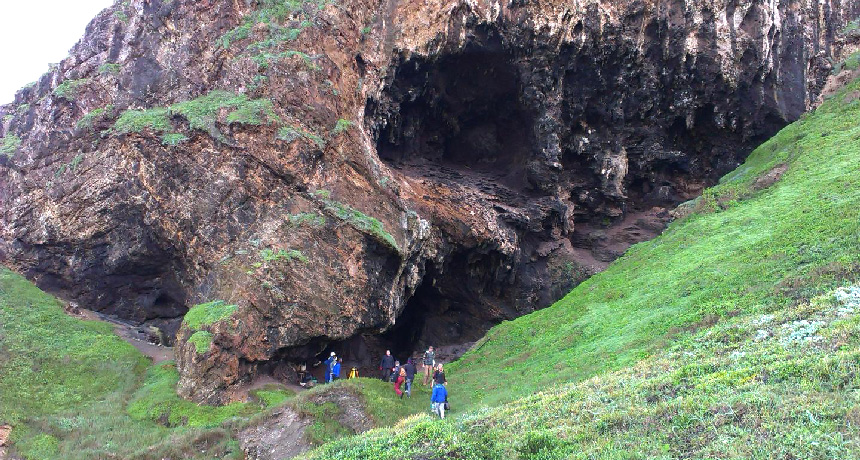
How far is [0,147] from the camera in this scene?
2416cm

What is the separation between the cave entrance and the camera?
89.6 ft

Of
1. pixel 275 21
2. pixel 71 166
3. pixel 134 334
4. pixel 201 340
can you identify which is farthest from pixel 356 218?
pixel 71 166

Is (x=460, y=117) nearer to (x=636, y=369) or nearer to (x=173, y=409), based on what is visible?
(x=173, y=409)

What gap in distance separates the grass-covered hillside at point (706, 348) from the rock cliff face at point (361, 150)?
16.6 feet

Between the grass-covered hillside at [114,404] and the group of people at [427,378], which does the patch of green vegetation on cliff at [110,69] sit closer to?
the grass-covered hillside at [114,404]

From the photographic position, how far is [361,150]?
23094 millimetres

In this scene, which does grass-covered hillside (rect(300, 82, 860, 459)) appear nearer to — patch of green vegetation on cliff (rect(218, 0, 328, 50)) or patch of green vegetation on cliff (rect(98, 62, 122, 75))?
patch of green vegetation on cliff (rect(218, 0, 328, 50))

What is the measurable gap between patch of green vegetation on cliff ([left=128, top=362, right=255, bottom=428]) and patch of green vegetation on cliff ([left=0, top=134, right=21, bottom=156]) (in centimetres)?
1305

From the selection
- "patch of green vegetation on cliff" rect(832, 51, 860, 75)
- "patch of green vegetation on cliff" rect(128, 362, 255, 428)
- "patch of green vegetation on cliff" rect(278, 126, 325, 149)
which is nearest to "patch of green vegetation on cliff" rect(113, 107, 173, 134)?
"patch of green vegetation on cliff" rect(278, 126, 325, 149)

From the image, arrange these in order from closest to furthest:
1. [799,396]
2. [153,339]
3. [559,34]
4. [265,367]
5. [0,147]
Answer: [799,396]
[265,367]
[153,339]
[0,147]
[559,34]

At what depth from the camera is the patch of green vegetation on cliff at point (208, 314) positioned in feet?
61.2

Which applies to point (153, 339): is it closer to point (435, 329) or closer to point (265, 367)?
point (265, 367)

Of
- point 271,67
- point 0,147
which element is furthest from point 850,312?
point 0,147

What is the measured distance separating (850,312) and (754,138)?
81.2 feet
